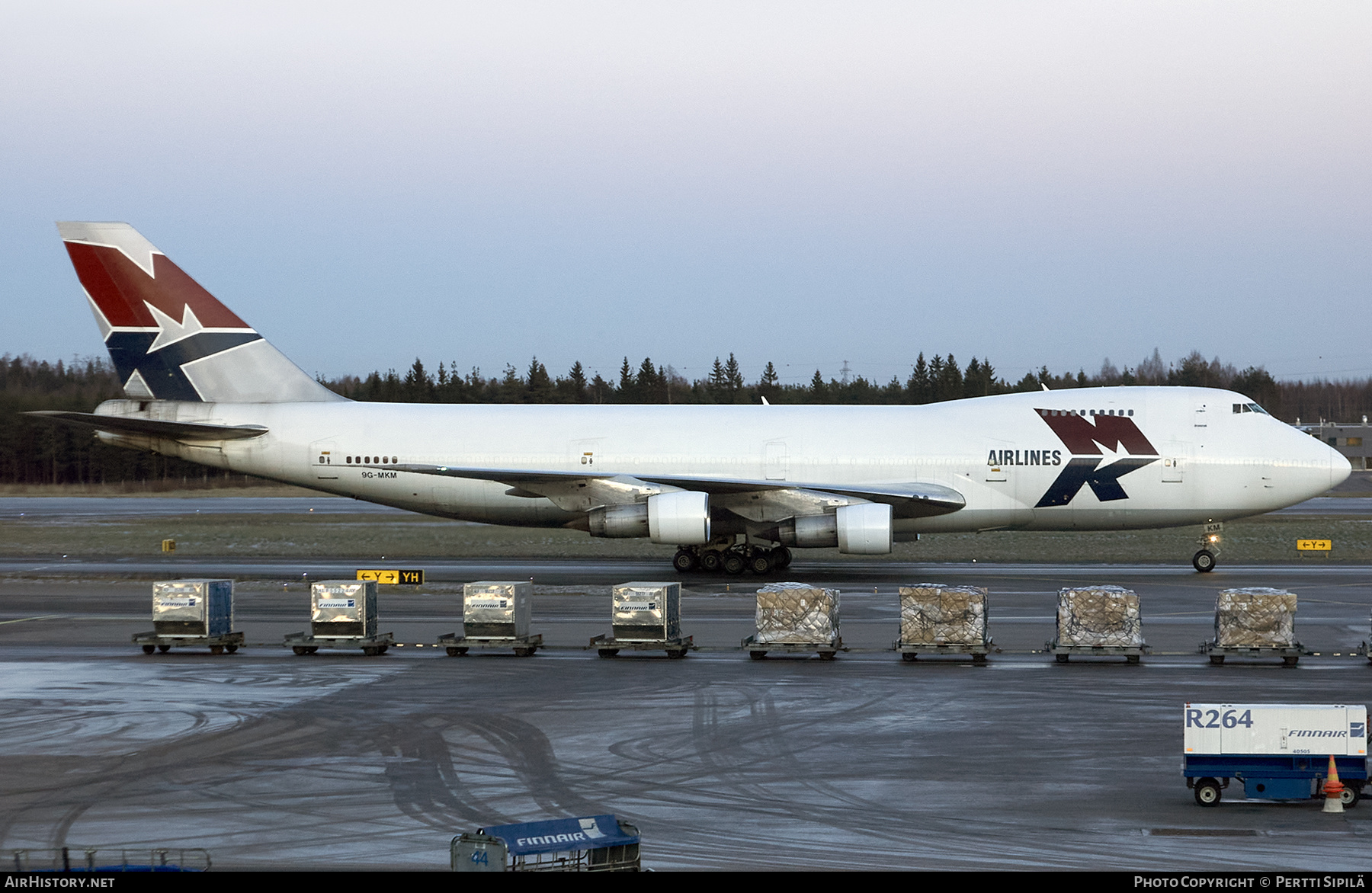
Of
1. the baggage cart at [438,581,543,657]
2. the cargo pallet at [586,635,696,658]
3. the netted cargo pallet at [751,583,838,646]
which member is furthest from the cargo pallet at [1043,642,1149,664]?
the baggage cart at [438,581,543,657]

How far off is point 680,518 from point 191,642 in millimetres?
12715

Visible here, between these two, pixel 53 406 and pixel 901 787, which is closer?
pixel 901 787

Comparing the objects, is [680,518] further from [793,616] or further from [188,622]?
[188,622]

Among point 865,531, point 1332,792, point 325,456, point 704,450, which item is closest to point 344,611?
point 325,456

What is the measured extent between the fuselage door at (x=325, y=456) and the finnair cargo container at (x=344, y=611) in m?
12.9

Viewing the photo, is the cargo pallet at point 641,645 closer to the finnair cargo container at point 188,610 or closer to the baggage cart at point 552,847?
the finnair cargo container at point 188,610

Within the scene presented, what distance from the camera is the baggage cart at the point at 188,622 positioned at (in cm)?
2066

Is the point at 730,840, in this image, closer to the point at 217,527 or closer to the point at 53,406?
the point at 217,527

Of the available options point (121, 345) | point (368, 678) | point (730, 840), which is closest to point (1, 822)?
point (730, 840)

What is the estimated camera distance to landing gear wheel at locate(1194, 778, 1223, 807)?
11.3 m

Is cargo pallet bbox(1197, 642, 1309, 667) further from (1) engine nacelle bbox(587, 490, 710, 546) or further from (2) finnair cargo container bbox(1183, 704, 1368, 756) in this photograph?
(1) engine nacelle bbox(587, 490, 710, 546)

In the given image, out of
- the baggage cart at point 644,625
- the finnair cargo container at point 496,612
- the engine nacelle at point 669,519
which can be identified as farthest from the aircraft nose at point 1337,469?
the finnair cargo container at point 496,612

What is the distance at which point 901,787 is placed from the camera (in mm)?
11828

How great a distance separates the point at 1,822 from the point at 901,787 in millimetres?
8111
